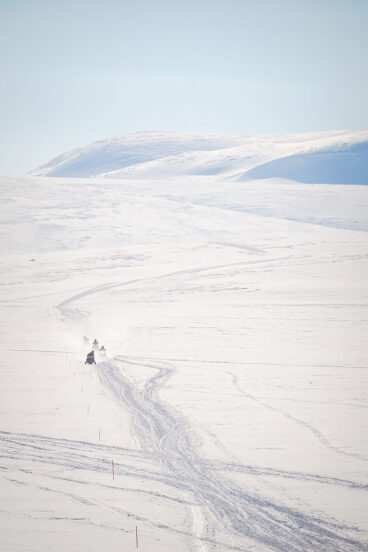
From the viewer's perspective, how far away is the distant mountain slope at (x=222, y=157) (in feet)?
369

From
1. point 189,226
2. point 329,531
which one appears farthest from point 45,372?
point 189,226

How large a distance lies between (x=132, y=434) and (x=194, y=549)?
16.0 feet

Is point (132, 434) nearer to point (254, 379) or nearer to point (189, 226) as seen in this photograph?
point (254, 379)

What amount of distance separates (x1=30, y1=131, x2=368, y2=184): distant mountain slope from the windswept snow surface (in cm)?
7333

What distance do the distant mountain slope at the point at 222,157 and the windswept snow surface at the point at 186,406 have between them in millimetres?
73332

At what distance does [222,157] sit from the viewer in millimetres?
137375

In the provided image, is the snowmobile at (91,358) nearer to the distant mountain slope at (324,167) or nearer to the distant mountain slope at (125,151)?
the distant mountain slope at (324,167)

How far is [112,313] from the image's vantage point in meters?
29.4

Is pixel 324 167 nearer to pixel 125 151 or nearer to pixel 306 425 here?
pixel 125 151

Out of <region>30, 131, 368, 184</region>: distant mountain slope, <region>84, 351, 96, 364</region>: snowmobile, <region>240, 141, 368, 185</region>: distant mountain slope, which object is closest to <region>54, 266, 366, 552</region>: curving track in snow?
<region>84, 351, 96, 364</region>: snowmobile

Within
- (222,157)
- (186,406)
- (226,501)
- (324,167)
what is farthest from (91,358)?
(222,157)

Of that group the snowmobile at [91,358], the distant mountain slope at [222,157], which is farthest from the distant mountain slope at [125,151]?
the snowmobile at [91,358]

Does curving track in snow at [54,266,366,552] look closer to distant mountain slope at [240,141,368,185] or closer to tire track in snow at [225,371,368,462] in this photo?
tire track in snow at [225,371,368,462]

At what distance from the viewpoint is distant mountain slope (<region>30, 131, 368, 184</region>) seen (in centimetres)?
11244
